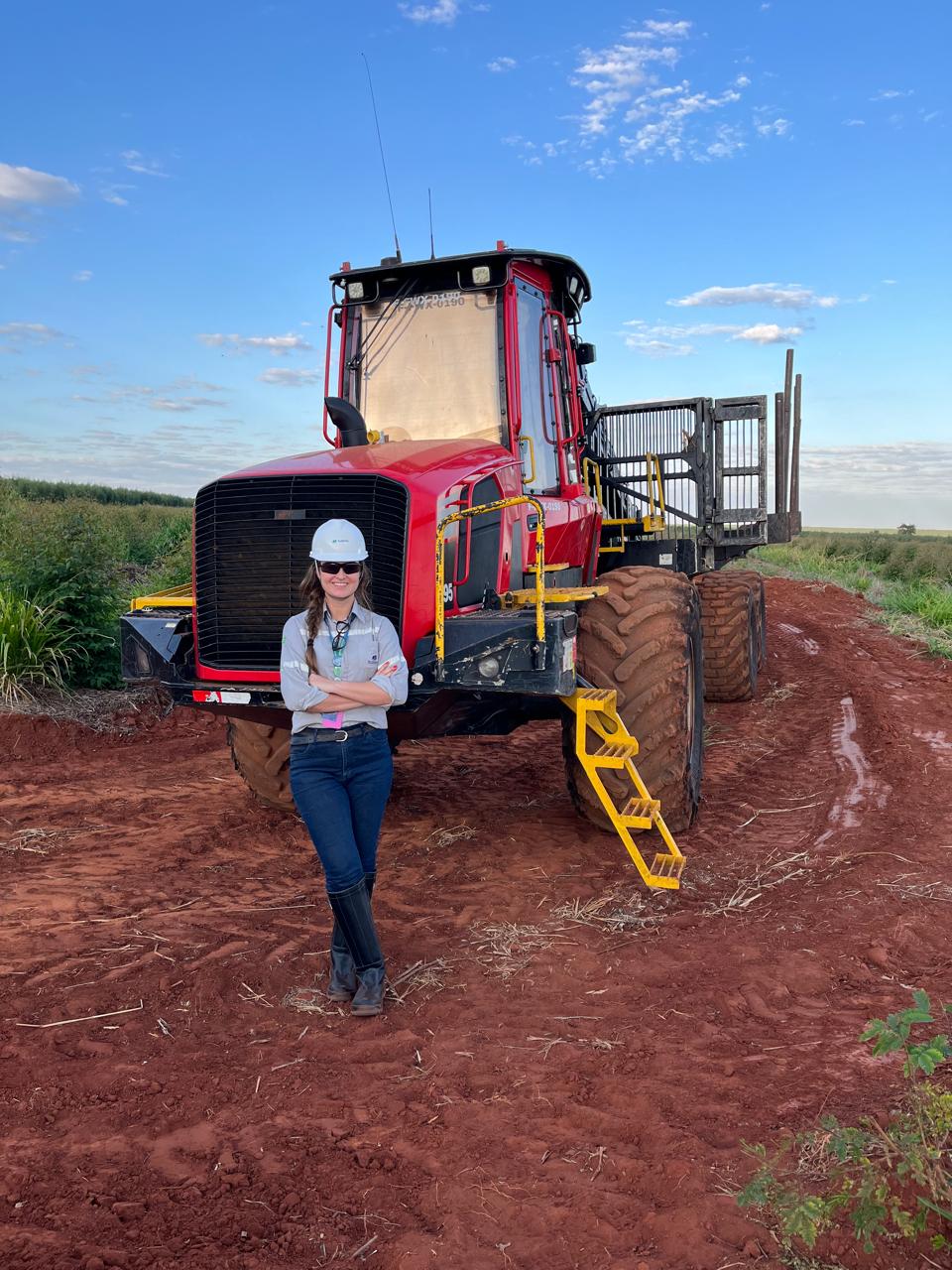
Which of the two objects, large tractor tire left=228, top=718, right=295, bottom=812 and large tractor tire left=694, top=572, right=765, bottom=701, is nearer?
large tractor tire left=228, top=718, right=295, bottom=812

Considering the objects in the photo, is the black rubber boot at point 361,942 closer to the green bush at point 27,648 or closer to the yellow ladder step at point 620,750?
the yellow ladder step at point 620,750

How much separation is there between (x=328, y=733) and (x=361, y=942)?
2.67 feet

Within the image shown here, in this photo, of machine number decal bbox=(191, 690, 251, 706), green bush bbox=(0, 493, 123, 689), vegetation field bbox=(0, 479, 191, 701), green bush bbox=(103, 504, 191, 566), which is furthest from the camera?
green bush bbox=(103, 504, 191, 566)

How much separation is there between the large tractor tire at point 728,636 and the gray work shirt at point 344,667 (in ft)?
22.2

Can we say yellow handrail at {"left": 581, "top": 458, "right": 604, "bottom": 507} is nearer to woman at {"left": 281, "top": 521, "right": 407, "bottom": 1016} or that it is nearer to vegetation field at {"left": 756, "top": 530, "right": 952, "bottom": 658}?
woman at {"left": 281, "top": 521, "right": 407, "bottom": 1016}

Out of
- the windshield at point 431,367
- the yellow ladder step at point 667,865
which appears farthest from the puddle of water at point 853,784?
the windshield at point 431,367

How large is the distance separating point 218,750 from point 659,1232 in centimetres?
745

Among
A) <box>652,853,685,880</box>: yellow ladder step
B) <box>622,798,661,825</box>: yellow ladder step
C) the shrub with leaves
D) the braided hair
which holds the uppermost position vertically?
the braided hair

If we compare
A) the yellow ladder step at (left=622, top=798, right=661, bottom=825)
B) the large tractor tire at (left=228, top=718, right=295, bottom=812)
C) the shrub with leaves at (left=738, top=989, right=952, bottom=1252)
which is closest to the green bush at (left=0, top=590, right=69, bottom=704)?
the large tractor tire at (left=228, top=718, right=295, bottom=812)

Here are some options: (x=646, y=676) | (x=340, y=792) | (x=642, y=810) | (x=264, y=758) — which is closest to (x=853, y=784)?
(x=646, y=676)

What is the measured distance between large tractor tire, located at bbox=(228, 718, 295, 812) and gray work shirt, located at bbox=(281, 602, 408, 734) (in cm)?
259

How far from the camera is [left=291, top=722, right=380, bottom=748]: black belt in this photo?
13.1 feet

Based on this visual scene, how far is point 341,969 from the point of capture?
4145 mm

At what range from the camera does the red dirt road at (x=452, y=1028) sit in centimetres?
272
